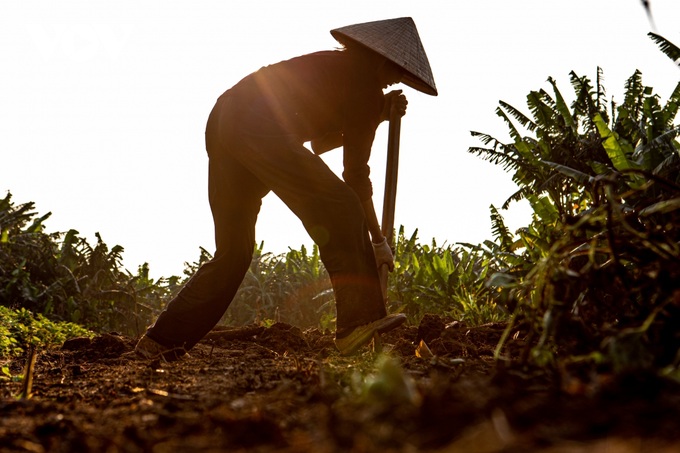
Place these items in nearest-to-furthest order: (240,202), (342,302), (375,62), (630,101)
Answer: (342,302) → (375,62) → (240,202) → (630,101)

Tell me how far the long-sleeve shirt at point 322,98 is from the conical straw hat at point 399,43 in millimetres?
121

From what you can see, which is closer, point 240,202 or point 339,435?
point 339,435

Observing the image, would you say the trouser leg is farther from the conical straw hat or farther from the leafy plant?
the leafy plant

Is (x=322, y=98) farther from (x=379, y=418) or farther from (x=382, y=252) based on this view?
(x=379, y=418)

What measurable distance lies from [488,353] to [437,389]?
8.05 feet

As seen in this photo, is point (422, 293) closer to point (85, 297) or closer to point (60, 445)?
point (85, 297)

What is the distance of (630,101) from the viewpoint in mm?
14734

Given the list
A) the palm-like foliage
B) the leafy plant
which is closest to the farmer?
the palm-like foliage

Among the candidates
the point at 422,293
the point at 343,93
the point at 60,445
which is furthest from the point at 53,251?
the point at 60,445

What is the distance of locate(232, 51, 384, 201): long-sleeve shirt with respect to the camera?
3.25 meters

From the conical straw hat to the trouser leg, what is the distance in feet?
3.11

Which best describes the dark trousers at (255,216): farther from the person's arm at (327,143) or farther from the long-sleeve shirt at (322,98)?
the person's arm at (327,143)

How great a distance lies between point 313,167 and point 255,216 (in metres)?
0.74

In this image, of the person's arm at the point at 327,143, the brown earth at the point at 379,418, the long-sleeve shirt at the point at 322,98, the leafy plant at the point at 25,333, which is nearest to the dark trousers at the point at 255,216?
the long-sleeve shirt at the point at 322,98
